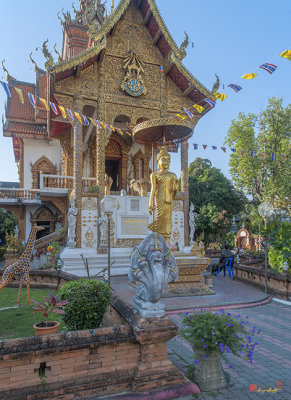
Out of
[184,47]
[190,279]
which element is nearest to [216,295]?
[190,279]

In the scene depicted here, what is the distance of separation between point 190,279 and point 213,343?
16.6 ft

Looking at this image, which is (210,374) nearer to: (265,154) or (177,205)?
(177,205)

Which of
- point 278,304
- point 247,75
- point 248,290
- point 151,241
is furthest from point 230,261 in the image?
point 151,241

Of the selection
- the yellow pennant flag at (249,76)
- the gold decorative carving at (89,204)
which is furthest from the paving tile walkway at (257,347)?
the yellow pennant flag at (249,76)

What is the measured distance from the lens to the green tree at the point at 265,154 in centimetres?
1908

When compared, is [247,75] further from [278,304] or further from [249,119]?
[249,119]

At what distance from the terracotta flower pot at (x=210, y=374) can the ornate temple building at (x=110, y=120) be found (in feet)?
23.6

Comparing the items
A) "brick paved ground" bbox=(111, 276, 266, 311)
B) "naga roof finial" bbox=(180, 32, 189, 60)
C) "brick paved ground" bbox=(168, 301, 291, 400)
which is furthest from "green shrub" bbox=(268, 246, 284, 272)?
"naga roof finial" bbox=(180, 32, 189, 60)

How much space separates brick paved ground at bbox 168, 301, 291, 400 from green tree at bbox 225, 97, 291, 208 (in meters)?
14.4

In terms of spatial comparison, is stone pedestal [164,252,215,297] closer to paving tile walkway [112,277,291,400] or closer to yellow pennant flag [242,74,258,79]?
paving tile walkway [112,277,291,400]

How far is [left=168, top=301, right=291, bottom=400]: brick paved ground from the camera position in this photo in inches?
129

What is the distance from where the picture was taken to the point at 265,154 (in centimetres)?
1955

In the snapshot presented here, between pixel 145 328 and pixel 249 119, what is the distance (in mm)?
20187

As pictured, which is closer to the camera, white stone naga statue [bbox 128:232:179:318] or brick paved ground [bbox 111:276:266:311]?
white stone naga statue [bbox 128:232:179:318]
